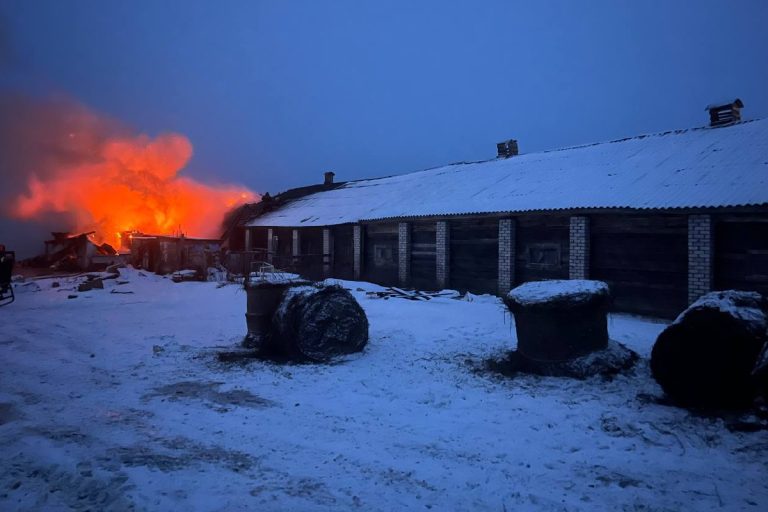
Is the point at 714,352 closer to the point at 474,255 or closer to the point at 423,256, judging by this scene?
the point at 474,255

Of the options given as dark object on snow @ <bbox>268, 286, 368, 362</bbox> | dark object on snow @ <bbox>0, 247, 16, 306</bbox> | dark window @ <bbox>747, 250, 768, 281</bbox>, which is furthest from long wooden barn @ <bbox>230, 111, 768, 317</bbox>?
dark object on snow @ <bbox>0, 247, 16, 306</bbox>

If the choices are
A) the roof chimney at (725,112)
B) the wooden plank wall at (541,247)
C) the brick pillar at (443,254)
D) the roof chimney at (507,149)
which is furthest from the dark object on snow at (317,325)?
the roof chimney at (507,149)

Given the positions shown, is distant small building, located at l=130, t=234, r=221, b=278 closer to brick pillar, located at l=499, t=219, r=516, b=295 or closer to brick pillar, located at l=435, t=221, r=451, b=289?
brick pillar, located at l=435, t=221, r=451, b=289

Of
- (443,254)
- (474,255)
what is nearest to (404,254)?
(443,254)

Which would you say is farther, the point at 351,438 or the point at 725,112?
the point at 725,112

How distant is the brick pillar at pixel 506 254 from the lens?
1428cm

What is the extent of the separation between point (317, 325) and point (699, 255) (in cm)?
936

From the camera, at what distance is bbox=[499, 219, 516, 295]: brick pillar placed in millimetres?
14281

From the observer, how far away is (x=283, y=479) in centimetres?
361

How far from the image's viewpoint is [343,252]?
2152cm

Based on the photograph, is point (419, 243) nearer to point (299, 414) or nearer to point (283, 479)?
point (299, 414)

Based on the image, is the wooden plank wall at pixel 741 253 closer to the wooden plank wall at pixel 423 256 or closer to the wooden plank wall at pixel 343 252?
the wooden plank wall at pixel 423 256

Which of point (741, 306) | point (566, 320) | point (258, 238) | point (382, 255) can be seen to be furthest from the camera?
point (258, 238)

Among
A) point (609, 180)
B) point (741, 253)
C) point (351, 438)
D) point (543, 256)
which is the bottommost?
point (351, 438)
